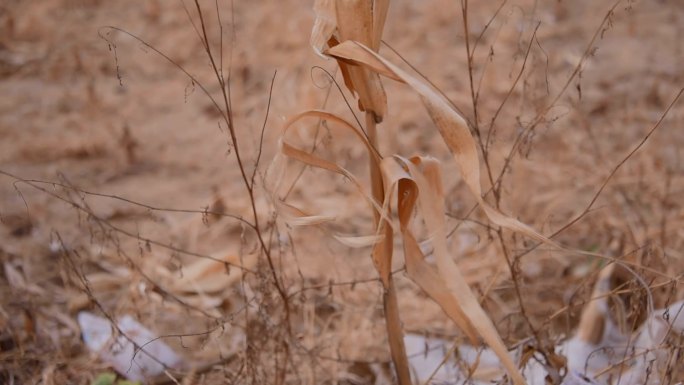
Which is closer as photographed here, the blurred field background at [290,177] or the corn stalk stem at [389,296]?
the corn stalk stem at [389,296]

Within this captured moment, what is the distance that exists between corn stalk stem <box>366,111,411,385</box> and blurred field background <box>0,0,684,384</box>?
0.34 feet

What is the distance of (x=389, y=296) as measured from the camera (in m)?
1.26

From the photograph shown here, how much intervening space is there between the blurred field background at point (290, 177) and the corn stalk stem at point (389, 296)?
10cm

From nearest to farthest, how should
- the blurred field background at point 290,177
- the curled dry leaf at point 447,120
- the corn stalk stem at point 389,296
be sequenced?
the curled dry leaf at point 447,120 < the corn stalk stem at point 389,296 < the blurred field background at point 290,177

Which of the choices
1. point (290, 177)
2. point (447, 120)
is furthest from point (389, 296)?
point (290, 177)

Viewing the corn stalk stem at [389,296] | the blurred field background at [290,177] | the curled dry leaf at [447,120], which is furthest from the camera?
the blurred field background at [290,177]

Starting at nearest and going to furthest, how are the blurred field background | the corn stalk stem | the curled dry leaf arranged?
the curled dry leaf → the corn stalk stem → the blurred field background

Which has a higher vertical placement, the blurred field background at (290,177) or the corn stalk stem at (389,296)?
the blurred field background at (290,177)

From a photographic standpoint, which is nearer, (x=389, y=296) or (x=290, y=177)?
(x=389, y=296)

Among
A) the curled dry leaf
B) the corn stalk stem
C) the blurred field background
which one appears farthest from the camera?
the blurred field background

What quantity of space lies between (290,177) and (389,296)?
1.43m

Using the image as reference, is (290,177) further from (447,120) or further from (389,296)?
(447,120)

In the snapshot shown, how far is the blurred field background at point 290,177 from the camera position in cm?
162

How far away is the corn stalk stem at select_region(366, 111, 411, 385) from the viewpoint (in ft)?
3.97
